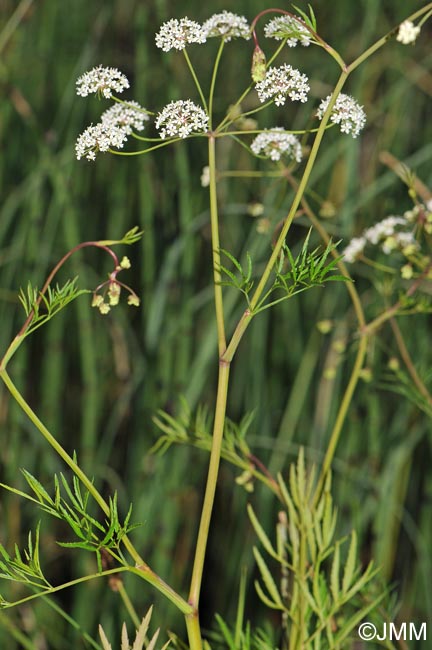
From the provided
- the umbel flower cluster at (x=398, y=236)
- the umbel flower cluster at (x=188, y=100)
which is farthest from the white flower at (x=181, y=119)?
the umbel flower cluster at (x=398, y=236)

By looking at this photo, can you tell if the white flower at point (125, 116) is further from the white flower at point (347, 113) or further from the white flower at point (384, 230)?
the white flower at point (384, 230)

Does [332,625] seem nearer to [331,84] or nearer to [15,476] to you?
[15,476]

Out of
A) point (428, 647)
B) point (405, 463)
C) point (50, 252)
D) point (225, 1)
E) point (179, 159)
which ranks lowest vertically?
point (428, 647)

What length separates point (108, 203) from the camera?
1443 millimetres

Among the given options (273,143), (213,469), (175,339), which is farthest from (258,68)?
(175,339)

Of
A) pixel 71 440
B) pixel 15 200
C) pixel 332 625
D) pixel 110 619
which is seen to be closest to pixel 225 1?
pixel 15 200

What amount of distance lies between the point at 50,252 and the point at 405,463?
1.96ft

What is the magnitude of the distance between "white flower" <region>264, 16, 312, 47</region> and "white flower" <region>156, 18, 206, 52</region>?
1.7 inches

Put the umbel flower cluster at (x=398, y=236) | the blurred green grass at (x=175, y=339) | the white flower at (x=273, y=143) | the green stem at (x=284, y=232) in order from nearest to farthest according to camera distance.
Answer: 1. the green stem at (x=284, y=232)
2. the white flower at (x=273, y=143)
3. the umbel flower cluster at (x=398, y=236)
4. the blurred green grass at (x=175, y=339)

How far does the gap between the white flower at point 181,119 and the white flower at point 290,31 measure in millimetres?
62

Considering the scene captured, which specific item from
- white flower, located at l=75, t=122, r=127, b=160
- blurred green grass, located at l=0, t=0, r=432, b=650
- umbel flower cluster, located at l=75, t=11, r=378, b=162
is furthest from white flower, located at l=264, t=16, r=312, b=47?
blurred green grass, located at l=0, t=0, r=432, b=650

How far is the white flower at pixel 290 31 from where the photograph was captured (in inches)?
19.2

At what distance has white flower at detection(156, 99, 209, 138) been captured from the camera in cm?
49

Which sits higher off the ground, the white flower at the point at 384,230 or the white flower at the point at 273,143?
the white flower at the point at 273,143
